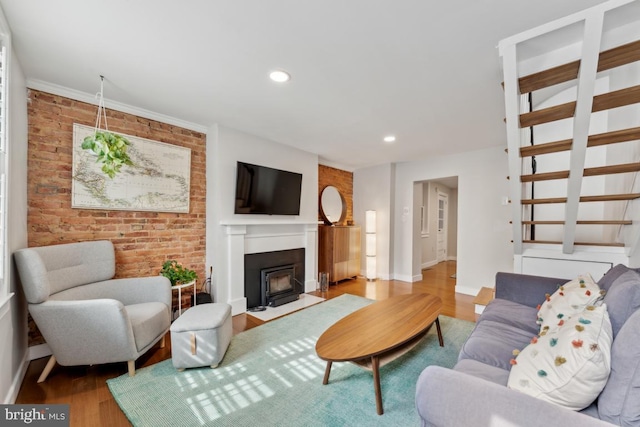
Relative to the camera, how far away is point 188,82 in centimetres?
226

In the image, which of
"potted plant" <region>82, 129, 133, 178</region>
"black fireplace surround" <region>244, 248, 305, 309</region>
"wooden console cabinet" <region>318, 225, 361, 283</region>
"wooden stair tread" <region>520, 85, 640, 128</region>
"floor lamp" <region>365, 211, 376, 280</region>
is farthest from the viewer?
"floor lamp" <region>365, 211, 376, 280</region>

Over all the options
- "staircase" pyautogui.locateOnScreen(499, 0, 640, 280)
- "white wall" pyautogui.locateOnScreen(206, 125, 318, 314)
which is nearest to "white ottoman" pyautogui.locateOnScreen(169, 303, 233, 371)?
"white wall" pyautogui.locateOnScreen(206, 125, 318, 314)

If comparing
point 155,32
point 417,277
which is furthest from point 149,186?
point 417,277

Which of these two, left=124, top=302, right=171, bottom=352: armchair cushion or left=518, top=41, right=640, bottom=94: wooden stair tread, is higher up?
left=518, top=41, right=640, bottom=94: wooden stair tread

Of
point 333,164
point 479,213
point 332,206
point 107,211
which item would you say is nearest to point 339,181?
point 333,164

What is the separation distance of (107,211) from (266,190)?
176 centimetres

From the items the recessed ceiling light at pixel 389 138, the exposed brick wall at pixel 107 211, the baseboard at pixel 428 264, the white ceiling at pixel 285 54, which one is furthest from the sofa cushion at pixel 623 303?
the baseboard at pixel 428 264

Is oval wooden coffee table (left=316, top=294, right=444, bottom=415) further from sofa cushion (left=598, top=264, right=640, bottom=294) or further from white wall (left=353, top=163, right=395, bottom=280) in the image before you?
white wall (left=353, top=163, right=395, bottom=280)

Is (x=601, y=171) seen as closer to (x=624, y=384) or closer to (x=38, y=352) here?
(x=624, y=384)

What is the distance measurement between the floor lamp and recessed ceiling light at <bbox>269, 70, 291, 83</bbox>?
3554 mm

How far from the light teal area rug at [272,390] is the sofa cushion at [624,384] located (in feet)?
3.13

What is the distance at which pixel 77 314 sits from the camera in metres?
1.84

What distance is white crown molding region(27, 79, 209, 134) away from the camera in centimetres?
229

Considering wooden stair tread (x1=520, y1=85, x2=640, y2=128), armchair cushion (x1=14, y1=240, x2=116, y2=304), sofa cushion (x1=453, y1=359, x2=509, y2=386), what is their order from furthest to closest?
armchair cushion (x1=14, y1=240, x2=116, y2=304) → wooden stair tread (x1=520, y1=85, x2=640, y2=128) → sofa cushion (x1=453, y1=359, x2=509, y2=386)
